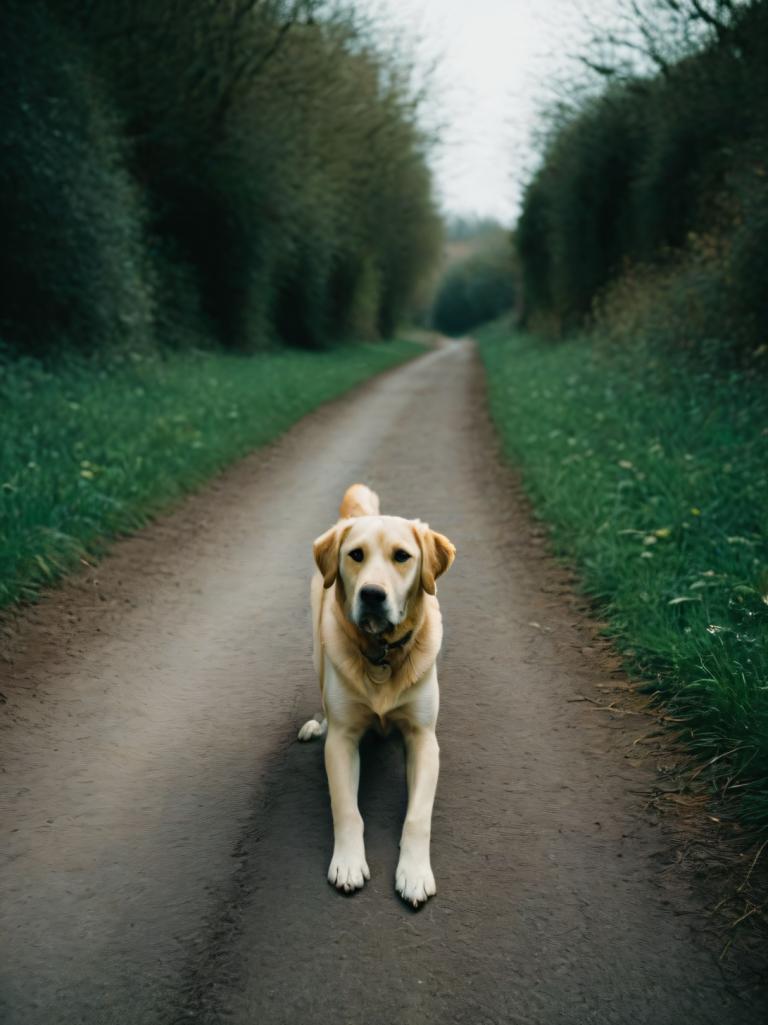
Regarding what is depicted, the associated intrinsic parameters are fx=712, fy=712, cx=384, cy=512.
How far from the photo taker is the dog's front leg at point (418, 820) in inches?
94.3

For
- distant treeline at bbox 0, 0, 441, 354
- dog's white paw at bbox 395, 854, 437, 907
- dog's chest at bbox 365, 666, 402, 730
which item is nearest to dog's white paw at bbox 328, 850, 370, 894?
dog's white paw at bbox 395, 854, 437, 907

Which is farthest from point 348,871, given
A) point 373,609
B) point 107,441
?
point 107,441

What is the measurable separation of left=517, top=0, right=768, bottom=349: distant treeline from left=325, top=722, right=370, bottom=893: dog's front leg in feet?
27.1

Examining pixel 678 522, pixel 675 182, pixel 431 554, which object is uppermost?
pixel 675 182

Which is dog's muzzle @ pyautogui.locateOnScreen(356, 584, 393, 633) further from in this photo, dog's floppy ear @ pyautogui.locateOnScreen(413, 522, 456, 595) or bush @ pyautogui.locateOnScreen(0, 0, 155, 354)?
bush @ pyautogui.locateOnScreen(0, 0, 155, 354)

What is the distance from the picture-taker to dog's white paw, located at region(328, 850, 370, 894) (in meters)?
2.42

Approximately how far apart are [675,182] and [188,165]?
10.2 m

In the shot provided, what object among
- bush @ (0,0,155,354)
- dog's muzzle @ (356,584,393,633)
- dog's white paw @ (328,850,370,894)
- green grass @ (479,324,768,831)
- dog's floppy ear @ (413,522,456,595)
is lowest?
dog's white paw @ (328,850,370,894)

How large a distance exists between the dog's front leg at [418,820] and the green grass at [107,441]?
2.88 metres

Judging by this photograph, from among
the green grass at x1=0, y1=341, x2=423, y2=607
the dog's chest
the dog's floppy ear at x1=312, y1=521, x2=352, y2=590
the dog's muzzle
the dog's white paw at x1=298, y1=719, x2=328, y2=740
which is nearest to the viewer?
the dog's muzzle

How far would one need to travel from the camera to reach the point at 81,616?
4.51 meters

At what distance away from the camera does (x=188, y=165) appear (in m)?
15.8

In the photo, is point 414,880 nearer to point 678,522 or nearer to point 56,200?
point 678,522

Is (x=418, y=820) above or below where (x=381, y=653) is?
below
